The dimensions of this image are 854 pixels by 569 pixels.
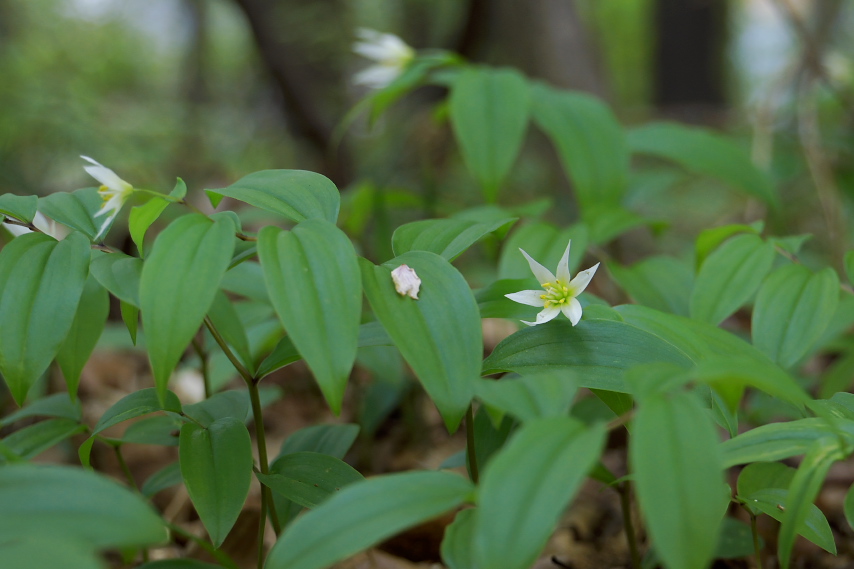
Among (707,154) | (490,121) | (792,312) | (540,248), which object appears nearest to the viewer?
(792,312)

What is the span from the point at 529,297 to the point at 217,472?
1.38ft

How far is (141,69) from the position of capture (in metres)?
3.52

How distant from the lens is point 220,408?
86 centimetres

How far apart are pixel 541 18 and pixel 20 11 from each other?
228 centimetres

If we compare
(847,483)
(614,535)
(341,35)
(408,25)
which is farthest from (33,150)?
(847,483)

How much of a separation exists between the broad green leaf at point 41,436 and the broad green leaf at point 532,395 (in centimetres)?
58

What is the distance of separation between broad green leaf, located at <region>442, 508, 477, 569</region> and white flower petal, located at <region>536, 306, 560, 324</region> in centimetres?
25

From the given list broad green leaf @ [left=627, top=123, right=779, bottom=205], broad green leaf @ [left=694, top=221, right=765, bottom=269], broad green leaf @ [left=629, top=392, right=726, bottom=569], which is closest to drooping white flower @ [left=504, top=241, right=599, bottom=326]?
broad green leaf @ [left=629, top=392, right=726, bottom=569]

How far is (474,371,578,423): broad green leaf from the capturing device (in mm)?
546

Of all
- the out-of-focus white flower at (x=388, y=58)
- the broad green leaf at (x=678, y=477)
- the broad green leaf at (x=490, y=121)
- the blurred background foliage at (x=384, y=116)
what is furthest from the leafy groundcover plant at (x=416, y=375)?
the out-of-focus white flower at (x=388, y=58)

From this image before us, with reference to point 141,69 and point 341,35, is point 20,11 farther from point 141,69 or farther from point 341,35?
point 341,35

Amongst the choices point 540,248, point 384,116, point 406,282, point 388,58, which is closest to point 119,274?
point 406,282

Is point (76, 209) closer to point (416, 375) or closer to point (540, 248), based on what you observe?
point (416, 375)

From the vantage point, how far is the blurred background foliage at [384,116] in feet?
6.40
